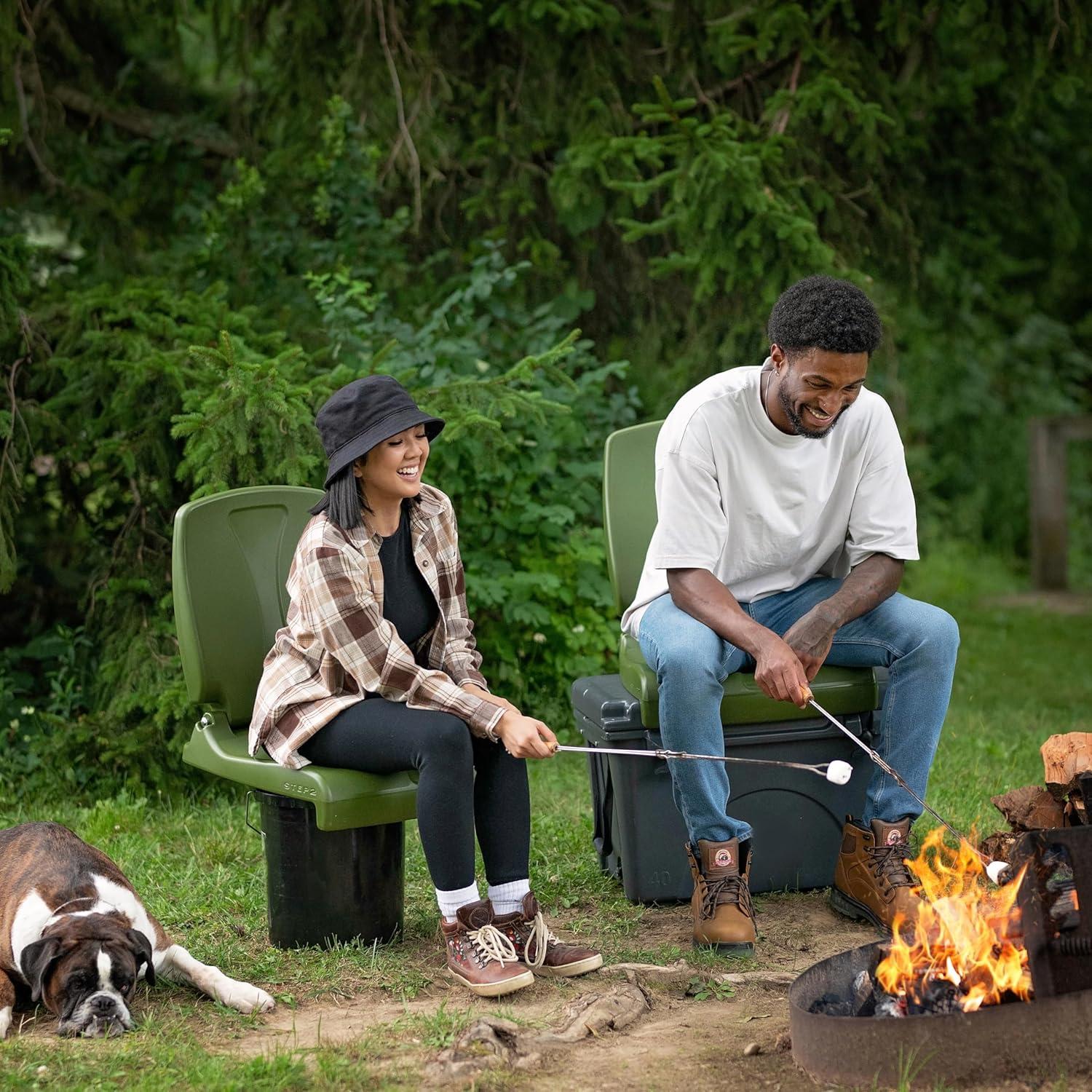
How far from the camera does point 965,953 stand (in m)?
2.70

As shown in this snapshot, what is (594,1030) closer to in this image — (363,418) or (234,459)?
(363,418)

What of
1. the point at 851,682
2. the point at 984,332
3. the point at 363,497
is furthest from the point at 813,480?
the point at 984,332

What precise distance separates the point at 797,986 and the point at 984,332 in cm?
827

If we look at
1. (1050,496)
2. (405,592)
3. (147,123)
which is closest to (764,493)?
(405,592)

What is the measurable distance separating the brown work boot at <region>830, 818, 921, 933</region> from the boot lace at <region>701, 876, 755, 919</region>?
1.12 feet

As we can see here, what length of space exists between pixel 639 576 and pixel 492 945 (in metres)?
1.23

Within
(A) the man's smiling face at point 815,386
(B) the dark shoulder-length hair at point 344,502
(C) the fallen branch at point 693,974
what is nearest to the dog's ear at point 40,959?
(B) the dark shoulder-length hair at point 344,502

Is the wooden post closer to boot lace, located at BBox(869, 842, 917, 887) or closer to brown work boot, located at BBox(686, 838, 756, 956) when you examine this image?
boot lace, located at BBox(869, 842, 917, 887)

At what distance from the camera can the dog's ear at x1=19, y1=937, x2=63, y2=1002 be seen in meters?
2.93

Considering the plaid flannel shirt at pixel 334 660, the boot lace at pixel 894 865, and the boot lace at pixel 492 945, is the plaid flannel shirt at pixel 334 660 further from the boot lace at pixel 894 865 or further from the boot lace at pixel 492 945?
the boot lace at pixel 894 865

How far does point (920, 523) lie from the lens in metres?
9.37

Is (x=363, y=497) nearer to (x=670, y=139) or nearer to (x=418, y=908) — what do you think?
(x=418, y=908)

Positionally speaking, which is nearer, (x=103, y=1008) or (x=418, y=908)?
(x=103, y=1008)

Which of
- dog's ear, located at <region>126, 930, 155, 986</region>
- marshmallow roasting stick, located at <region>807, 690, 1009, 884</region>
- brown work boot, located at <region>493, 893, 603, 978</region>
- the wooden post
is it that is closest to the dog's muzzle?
dog's ear, located at <region>126, 930, 155, 986</region>
